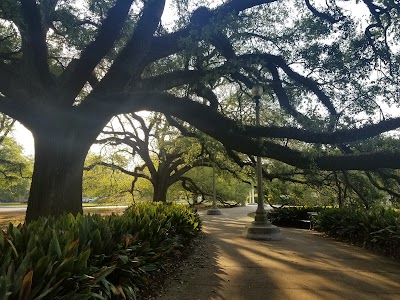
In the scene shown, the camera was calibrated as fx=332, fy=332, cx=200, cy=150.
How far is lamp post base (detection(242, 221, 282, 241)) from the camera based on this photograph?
1072cm

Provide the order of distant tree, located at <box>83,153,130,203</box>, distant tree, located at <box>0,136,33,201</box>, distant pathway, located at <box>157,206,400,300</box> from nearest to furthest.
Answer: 1. distant pathway, located at <box>157,206,400,300</box>
2. distant tree, located at <box>0,136,33,201</box>
3. distant tree, located at <box>83,153,130,203</box>

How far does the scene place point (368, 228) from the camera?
31.1 ft

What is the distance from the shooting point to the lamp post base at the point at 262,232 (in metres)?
10.7

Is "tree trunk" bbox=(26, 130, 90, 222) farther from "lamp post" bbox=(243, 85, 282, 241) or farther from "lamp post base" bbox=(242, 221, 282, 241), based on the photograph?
"lamp post base" bbox=(242, 221, 282, 241)

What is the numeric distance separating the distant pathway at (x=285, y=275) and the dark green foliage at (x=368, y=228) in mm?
468

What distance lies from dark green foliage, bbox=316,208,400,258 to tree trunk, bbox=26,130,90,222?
25.0 ft

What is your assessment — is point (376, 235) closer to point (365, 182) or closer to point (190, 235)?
point (190, 235)

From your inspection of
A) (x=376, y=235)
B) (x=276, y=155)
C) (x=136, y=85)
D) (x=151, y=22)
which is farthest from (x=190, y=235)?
(x=151, y=22)

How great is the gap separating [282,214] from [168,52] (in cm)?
1322

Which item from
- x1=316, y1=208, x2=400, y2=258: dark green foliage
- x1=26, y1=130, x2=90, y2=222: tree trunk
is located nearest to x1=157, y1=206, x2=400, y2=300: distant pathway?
x1=316, y1=208, x2=400, y2=258: dark green foliage

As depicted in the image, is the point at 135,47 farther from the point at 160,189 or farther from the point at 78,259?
the point at 160,189

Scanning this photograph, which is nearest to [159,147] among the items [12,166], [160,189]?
[160,189]

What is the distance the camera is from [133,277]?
432cm

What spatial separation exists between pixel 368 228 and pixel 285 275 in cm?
476
